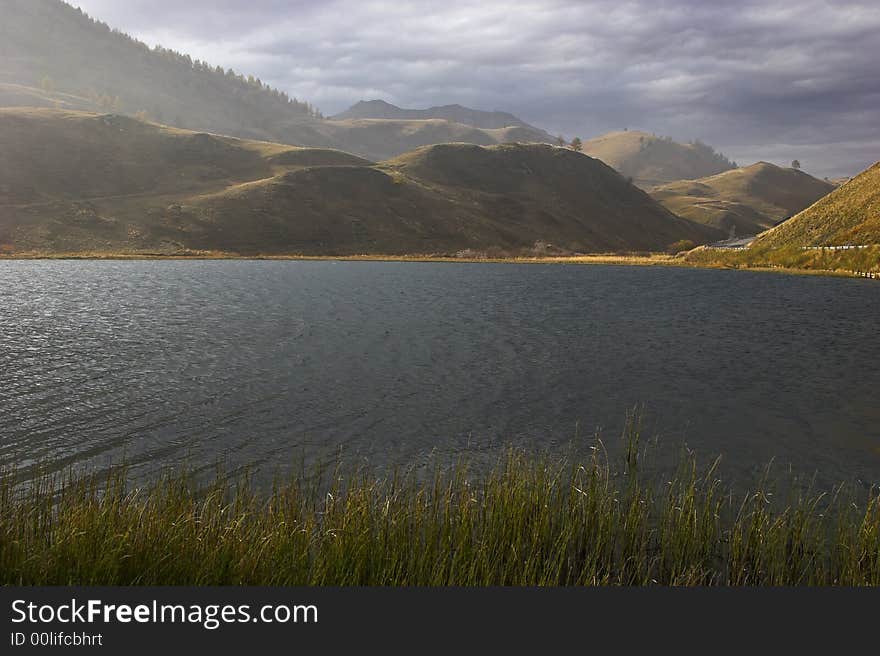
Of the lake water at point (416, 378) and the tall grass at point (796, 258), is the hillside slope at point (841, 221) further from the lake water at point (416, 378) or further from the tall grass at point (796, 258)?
the lake water at point (416, 378)

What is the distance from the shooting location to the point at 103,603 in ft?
23.7

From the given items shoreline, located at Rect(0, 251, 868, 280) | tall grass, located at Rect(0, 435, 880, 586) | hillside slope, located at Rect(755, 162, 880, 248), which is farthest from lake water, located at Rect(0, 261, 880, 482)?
hillside slope, located at Rect(755, 162, 880, 248)

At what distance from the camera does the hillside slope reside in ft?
309

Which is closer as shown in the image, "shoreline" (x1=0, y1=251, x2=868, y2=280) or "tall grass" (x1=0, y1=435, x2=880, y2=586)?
"tall grass" (x1=0, y1=435, x2=880, y2=586)

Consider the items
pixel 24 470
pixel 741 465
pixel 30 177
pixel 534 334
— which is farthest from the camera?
pixel 30 177

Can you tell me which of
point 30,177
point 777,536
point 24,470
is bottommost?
point 24,470

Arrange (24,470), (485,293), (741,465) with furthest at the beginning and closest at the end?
1. (485,293)
2. (741,465)
3. (24,470)

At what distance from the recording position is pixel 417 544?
1028cm

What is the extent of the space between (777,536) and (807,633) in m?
3.61

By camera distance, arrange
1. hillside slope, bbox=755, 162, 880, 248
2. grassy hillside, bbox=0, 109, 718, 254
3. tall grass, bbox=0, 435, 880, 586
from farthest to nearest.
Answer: grassy hillside, bbox=0, 109, 718, 254
hillside slope, bbox=755, 162, 880, 248
tall grass, bbox=0, 435, 880, 586

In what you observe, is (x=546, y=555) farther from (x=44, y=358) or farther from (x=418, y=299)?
(x=418, y=299)

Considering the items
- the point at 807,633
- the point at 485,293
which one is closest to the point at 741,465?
the point at 807,633

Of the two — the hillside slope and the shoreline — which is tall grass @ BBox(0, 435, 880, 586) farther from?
the hillside slope

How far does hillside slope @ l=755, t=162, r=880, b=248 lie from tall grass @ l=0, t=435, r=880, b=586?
98.1 metres
